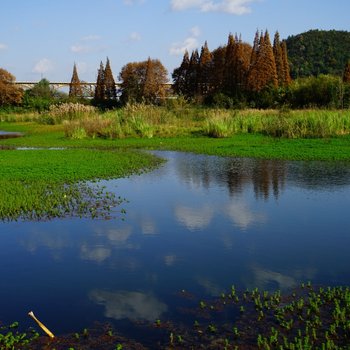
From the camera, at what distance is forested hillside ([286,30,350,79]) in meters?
74.0

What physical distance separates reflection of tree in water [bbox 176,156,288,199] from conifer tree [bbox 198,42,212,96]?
43.7 meters

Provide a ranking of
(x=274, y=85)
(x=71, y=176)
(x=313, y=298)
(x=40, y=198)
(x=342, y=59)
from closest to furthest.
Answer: (x=313, y=298), (x=40, y=198), (x=71, y=176), (x=274, y=85), (x=342, y=59)

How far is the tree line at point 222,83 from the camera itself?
4131 cm

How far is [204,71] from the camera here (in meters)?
60.8

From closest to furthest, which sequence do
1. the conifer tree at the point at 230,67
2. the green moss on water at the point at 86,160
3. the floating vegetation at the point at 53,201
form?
the floating vegetation at the point at 53,201
the green moss on water at the point at 86,160
the conifer tree at the point at 230,67

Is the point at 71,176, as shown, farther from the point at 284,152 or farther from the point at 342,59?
the point at 342,59

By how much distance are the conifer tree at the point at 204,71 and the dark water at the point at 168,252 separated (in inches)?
1972

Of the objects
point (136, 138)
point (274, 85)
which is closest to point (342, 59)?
point (274, 85)

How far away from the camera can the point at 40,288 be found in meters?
6.19

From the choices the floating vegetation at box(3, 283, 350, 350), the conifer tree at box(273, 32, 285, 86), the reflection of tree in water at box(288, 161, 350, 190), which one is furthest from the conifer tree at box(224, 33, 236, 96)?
the floating vegetation at box(3, 283, 350, 350)

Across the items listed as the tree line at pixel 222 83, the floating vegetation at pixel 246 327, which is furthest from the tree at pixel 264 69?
the floating vegetation at pixel 246 327

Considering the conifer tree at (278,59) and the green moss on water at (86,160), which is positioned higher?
the conifer tree at (278,59)

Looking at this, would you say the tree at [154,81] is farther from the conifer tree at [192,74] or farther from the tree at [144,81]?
the conifer tree at [192,74]

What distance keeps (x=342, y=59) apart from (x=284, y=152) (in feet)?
209
